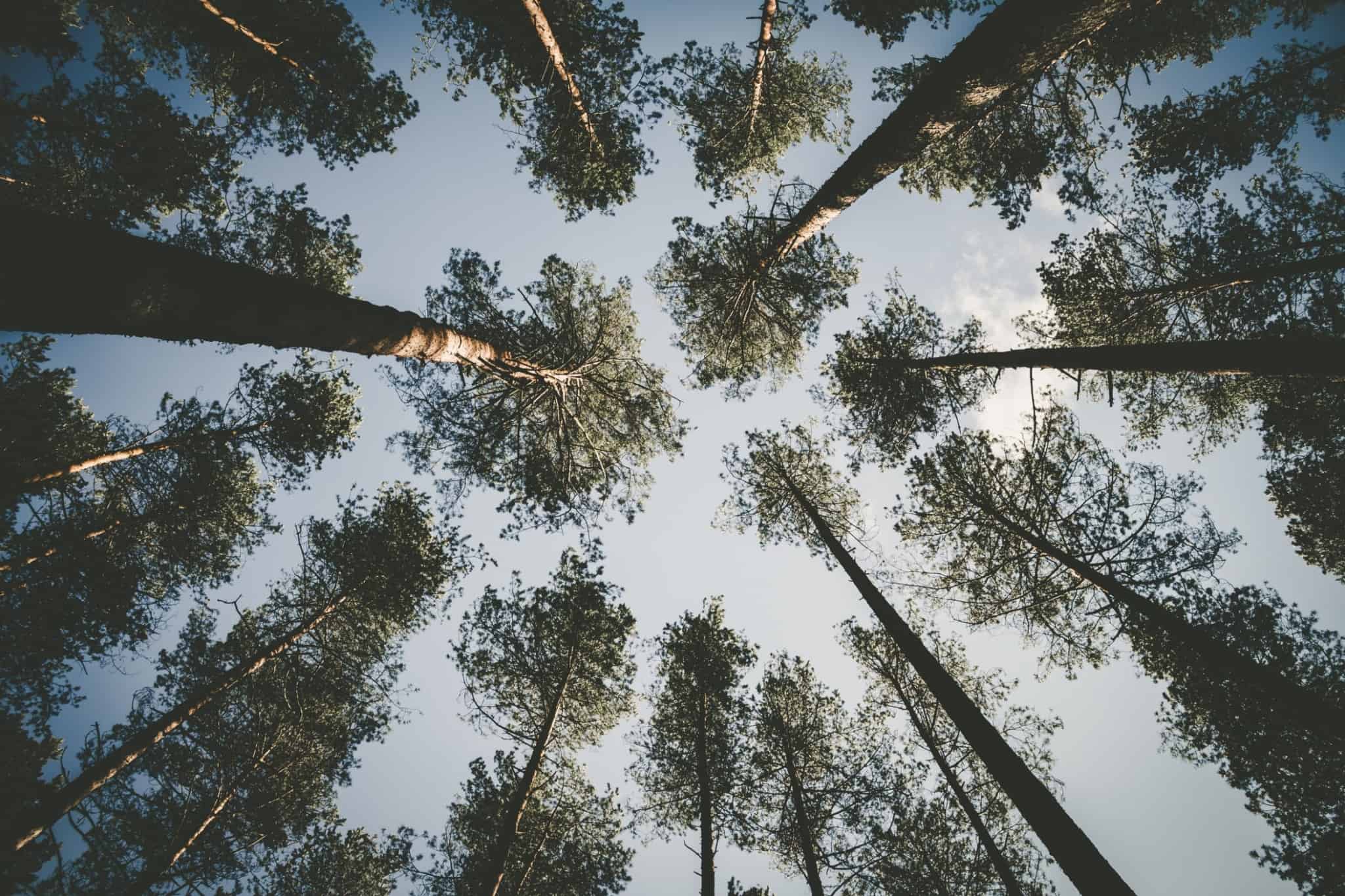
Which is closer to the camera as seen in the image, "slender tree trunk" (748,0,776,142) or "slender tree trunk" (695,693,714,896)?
"slender tree trunk" (695,693,714,896)

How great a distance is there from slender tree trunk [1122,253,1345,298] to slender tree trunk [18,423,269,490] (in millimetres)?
17855

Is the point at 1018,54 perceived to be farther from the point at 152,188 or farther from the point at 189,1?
the point at 152,188

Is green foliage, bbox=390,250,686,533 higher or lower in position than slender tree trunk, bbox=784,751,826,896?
higher

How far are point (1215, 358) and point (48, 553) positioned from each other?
56.5 feet

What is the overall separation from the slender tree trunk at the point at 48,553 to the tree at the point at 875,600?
1268 centimetres

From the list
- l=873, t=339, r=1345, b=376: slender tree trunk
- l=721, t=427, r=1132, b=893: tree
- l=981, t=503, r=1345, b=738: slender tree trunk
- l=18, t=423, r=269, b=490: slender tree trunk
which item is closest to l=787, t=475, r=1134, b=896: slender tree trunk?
l=721, t=427, r=1132, b=893: tree

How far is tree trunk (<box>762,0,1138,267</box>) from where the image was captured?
400 cm

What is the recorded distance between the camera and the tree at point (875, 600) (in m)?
3.09

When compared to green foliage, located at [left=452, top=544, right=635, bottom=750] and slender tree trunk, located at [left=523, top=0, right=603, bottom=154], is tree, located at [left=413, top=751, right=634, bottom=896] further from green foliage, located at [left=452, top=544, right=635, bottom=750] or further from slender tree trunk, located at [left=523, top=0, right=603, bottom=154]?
slender tree trunk, located at [left=523, top=0, right=603, bottom=154]

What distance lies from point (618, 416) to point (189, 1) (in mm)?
9372

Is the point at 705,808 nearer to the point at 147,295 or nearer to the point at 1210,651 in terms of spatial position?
the point at 1210,651

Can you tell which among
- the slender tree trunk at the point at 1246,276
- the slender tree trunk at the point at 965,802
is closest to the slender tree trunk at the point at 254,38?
the slender tree trunk at the point at 1246,276

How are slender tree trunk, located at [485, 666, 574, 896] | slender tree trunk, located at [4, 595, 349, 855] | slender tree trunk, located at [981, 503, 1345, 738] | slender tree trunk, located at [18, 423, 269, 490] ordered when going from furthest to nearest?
slender tree trunk, located at [18, 423, 269, 490] → slender tree trunk, located at [485, 666, 574, 896] → slender tree trunk, located at [981, 503, 1345, 738] → slender tree trunk, located at [4, 595, 349, 855]

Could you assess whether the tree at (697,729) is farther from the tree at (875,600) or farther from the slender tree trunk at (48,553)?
the slender tree trunk at (48,553)
